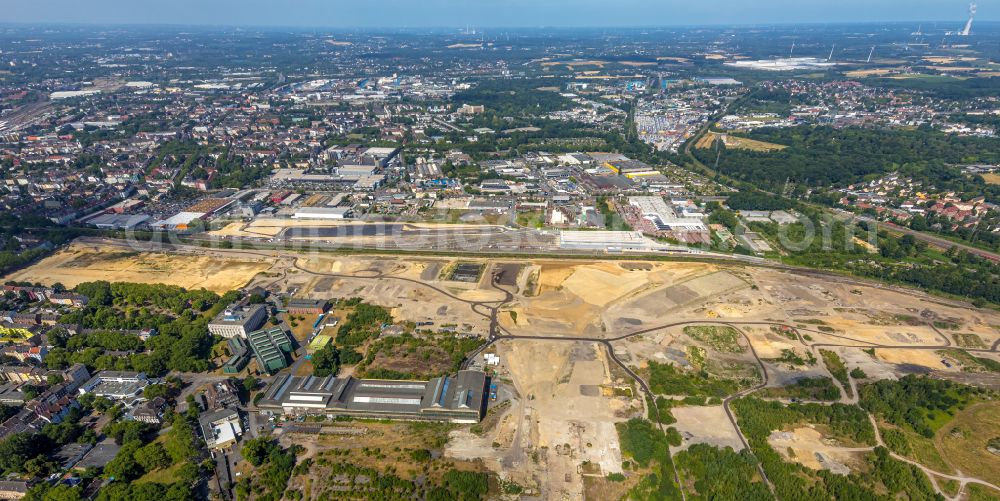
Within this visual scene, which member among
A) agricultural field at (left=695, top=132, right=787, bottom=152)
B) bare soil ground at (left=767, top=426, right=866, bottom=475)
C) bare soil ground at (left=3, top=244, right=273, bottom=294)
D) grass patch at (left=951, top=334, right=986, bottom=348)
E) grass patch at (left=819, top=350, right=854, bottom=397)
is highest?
agricultural field at (left=695, top=132, right=787, bottom=152)

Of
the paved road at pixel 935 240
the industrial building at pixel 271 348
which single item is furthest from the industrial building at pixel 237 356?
the paved road at pixel 935 240

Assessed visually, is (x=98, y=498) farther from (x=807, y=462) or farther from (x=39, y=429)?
(x=807, y=462)

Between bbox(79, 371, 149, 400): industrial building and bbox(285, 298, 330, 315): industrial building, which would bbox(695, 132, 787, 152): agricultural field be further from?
bbox(79, 371, 149, 400): industrial building

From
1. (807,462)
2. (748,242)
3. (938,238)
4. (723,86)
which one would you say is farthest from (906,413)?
(723,86)

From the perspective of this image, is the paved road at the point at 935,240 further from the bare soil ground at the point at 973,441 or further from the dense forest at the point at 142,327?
the dense forest at the point at 142,327

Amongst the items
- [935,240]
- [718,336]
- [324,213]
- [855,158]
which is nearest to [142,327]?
[324,213]

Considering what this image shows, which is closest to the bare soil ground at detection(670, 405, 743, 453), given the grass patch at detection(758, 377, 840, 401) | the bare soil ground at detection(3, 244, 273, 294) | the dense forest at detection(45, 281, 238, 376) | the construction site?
the construction site
